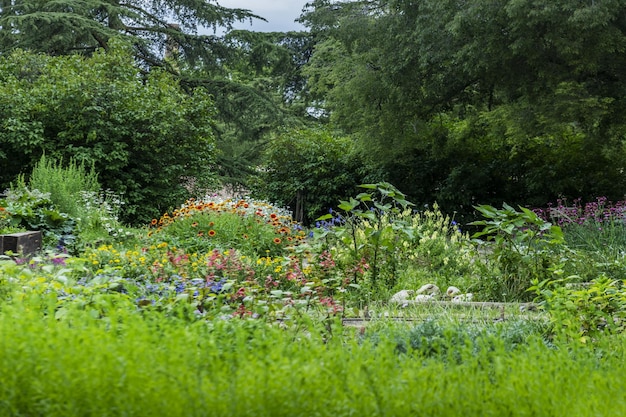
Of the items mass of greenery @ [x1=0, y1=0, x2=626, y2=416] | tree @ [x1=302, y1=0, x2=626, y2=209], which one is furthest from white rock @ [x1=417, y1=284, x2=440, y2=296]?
tree @ [x1=302, y1=0, x2=626, y2=209]

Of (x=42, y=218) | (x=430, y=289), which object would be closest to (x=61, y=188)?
(x=42, y=218)

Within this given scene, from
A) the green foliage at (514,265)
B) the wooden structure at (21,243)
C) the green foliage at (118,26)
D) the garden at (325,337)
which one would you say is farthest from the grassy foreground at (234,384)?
the green foliage at (118,26)

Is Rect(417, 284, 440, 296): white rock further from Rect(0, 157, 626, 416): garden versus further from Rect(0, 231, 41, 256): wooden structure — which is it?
Rect(0, 231, 41, 256): wooden structure

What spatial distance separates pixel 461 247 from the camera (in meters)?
6.99

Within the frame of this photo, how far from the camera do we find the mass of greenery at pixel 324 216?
205 centimetres

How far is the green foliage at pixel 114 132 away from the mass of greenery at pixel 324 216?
58mm

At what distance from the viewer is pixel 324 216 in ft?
16.4

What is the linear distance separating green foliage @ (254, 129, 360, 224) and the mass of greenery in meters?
0.06

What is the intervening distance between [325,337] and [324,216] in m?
1.64

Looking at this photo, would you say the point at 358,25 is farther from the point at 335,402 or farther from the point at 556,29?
the point at 335,402

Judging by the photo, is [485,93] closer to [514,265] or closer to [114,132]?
[114,132]

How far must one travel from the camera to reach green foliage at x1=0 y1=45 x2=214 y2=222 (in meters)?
12.9

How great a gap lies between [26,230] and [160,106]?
649 centimetres

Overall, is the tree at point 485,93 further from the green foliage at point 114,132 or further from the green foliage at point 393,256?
the green foliage at point 393,256
